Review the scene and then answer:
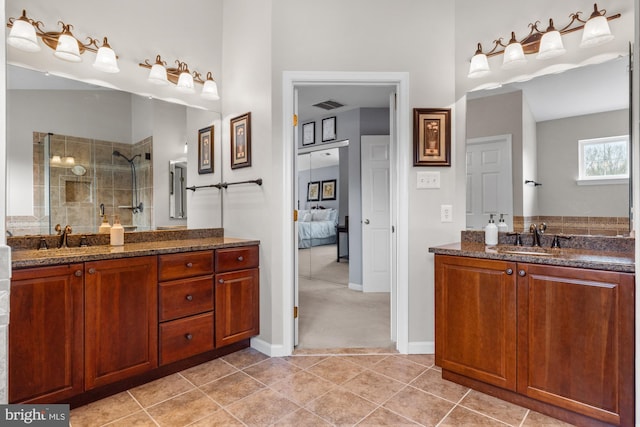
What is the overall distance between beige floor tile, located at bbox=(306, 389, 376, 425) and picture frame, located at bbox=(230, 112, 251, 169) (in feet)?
5.65

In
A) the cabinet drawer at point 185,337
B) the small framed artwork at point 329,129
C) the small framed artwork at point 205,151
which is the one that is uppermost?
the small framed artwork at point 329,129

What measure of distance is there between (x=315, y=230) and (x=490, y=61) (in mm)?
3572

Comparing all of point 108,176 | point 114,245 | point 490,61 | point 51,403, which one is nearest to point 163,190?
point 108,176

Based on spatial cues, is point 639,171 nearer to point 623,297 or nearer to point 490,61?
point 623,297

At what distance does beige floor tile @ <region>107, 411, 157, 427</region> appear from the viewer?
1.72 metres

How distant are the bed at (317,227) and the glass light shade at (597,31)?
3628 millimetres

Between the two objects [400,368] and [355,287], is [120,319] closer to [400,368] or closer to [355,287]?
[400,368]

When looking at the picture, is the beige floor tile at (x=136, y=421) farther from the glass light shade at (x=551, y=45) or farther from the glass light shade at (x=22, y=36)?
the glass light shade at (x=551, y=45)

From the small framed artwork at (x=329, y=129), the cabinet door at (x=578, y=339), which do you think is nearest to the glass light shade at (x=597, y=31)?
the cabinet door at (x=578, y=339)

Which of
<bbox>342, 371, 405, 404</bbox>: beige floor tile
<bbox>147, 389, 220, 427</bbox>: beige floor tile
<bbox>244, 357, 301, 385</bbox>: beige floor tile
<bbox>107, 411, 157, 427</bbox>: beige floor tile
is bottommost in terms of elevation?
<bbox>244, 357, 301, 385</bbox>: beige floor tile

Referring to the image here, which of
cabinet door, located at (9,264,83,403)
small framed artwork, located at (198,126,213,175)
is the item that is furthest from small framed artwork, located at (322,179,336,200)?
cabinet door, located at (9,264,83,403)

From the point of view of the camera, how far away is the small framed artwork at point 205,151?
293 centimetres

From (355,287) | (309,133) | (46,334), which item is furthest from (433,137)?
(309,133)

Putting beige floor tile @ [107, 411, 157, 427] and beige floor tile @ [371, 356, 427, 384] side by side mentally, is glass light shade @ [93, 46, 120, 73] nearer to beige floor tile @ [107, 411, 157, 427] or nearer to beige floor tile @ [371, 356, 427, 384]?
beige floor tile @ [107, 411, 157, 427]
